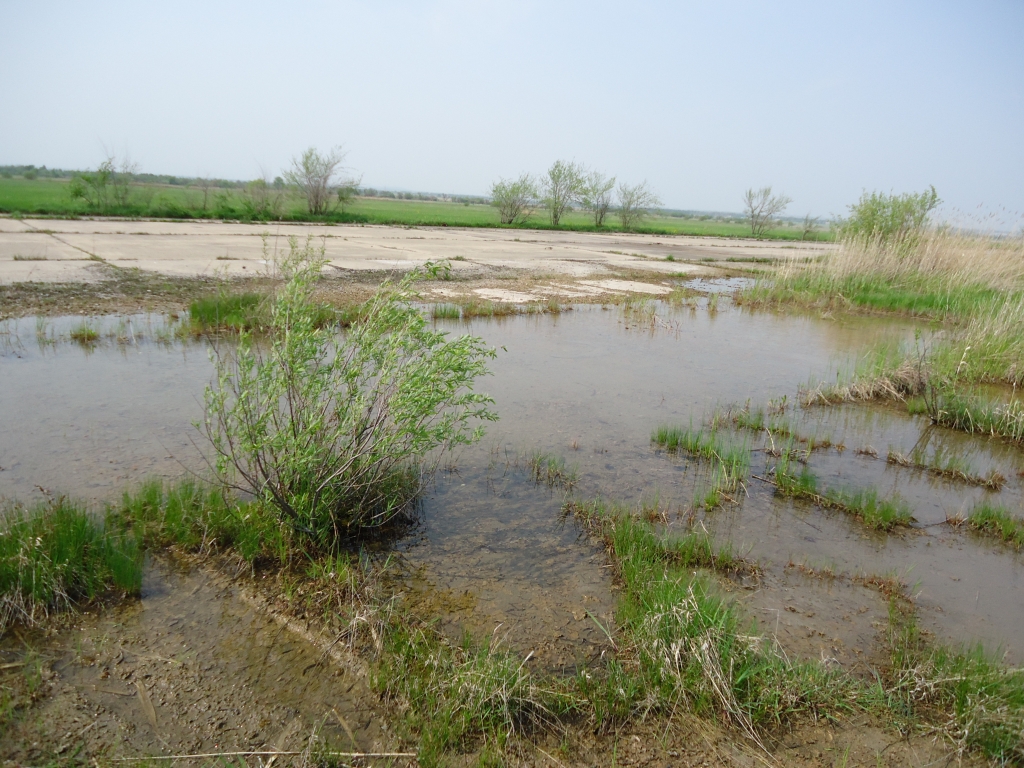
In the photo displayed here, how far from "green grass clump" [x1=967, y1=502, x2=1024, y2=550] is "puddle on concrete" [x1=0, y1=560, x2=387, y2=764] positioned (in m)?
4.61

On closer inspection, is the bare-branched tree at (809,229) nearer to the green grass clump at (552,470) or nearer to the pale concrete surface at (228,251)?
the pale concrete surface at (228,251)

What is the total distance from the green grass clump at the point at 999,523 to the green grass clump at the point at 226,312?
817cm

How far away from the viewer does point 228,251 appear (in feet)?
57.2

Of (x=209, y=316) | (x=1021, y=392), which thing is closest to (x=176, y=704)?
(x=209, y=316)

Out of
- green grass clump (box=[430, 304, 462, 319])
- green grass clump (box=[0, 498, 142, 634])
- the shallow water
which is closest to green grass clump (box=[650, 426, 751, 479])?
the shallow water

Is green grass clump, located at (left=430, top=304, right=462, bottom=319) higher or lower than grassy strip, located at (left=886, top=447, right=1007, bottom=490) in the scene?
higher

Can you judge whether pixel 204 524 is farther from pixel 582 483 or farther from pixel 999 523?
pixel 999 523

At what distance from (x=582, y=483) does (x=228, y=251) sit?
15.4 meters

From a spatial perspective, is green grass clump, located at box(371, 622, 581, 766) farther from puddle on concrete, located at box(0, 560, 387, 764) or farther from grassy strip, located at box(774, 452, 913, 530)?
grassy strip, located at box(774, 452, 913, 530)

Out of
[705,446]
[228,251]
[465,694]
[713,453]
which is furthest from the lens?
[228,251]

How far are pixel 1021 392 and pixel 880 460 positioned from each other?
4.40 metres

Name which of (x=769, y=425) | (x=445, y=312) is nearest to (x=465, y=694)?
(x=769, y=425)

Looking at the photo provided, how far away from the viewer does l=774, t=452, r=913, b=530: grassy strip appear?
15.8 ft

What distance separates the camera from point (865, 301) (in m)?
15.8
